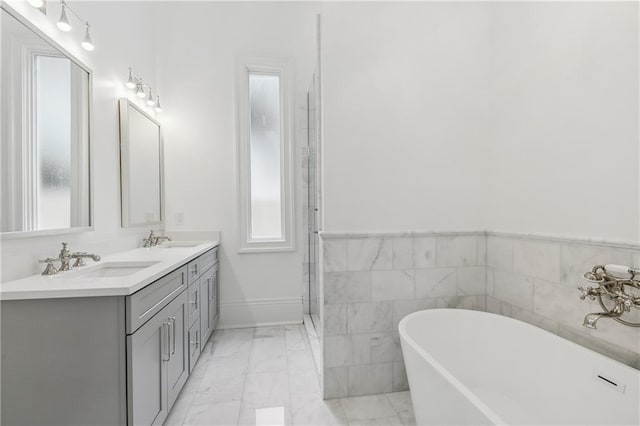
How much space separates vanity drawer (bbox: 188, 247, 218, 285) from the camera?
77.2 inches

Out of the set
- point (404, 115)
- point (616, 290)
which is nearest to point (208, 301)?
point (404, 115)

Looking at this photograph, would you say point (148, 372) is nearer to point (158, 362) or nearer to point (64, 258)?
point (158, 362)

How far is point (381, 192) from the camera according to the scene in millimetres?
1806

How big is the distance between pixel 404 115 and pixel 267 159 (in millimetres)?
1573

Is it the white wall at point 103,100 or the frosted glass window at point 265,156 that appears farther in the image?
the frosted glass window at point 265,156

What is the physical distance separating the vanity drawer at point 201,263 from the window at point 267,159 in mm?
324

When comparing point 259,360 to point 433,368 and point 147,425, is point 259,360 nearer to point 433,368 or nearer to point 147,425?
point 147,425

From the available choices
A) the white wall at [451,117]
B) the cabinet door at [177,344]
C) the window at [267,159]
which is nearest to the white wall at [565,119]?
the white wall at [451,117]

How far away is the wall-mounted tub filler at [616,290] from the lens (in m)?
1.09

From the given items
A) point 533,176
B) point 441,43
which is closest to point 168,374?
point 533,176

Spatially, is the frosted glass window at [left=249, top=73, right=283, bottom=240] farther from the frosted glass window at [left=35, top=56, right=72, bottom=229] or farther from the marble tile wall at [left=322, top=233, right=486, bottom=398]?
the frosted glass window at [left=35, top=56, right=72, bottom=229]

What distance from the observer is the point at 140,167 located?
91.2 inches

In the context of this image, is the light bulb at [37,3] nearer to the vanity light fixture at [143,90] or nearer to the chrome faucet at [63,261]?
the vanity light fixture at [143,90]

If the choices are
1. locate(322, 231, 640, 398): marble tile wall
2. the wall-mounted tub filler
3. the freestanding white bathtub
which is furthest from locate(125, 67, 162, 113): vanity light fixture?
the wall-mounted tub filler
